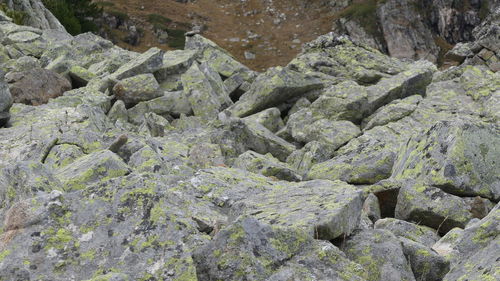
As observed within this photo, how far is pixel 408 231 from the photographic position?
10.8m

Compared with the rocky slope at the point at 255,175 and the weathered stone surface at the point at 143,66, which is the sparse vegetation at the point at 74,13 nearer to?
the rocky slope at the point at 255,175

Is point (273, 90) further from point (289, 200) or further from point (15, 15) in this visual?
point (15, 15)

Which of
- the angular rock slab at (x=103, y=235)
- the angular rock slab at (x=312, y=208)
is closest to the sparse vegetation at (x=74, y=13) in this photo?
the angular rock slab at (x=312, y=208)

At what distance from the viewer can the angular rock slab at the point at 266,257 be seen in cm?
703

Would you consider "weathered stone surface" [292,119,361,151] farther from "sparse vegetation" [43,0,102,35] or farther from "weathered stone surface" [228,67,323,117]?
"sparse vegetation" [43,0,102,35]

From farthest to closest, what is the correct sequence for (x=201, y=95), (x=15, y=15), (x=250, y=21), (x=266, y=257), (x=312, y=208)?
(x=250, y=21) < (x=15, y=15) < (x=201, y=95) < (x=312, y=208) < (x=266, y=257)

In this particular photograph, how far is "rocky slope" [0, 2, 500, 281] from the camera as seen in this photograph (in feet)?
25.1

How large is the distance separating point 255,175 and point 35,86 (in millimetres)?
15213

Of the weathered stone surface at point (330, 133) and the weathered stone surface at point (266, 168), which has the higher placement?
the weathered stone surface at point (266, 168)

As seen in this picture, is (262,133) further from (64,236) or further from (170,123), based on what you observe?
(64,236)

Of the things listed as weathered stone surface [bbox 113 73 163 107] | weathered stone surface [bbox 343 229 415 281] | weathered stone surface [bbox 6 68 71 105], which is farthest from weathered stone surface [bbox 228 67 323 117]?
weathered stone surface [bbox 343 229 415 281]

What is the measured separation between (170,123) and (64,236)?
1756cm

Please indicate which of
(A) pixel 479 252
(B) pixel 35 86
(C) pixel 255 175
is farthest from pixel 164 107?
A: (A) pixel 479 252

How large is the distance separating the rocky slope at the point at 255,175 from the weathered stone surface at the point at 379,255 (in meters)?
0.02
